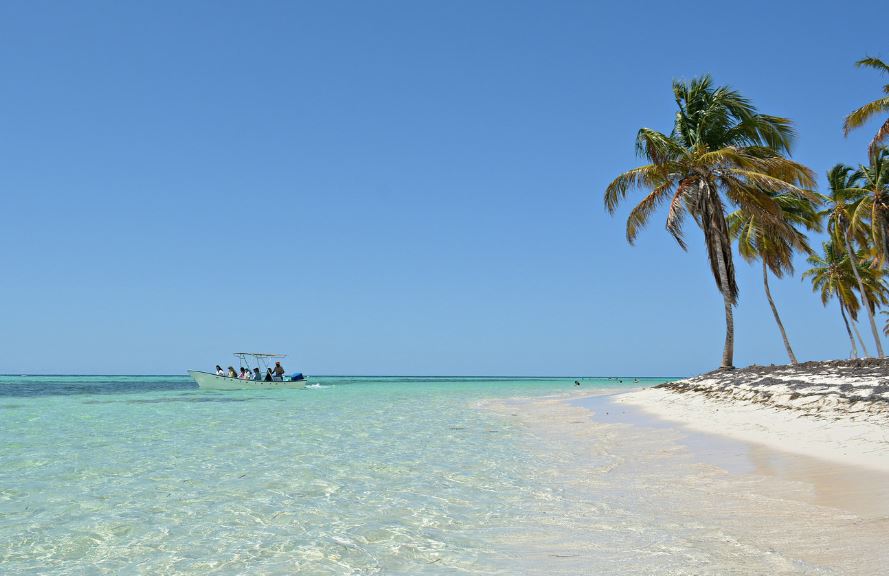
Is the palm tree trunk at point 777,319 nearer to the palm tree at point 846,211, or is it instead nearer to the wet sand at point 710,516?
the palm tree at point 846,211

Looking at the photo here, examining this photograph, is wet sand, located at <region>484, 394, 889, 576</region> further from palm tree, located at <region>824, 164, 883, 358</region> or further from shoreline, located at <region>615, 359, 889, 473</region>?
palm tree, located at <region>824, 164, 883, 358</region>

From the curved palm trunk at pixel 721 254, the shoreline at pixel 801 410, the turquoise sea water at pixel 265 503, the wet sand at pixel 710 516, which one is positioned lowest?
the turquoise sea water at pixel 265 503

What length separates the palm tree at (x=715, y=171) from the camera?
88.3 feet

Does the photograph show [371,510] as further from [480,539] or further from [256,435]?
[256,435]

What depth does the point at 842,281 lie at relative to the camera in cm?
5025

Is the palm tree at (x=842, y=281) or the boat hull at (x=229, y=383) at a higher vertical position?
the palm tree at (x=842, y=281)

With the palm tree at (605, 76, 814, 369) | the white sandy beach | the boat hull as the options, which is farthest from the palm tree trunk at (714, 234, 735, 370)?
the boat hull

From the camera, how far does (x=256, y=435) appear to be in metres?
14.9

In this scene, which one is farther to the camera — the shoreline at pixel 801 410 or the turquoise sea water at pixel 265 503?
the shoreline at pixel 801 410

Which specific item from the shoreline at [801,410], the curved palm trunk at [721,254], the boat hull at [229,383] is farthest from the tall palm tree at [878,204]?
the boat hull at [229,383]

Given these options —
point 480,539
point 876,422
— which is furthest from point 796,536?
point 876,422

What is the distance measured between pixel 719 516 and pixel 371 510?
3789mm

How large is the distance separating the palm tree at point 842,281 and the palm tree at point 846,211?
990cm

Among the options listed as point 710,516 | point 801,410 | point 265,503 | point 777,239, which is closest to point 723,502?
point 710,516
